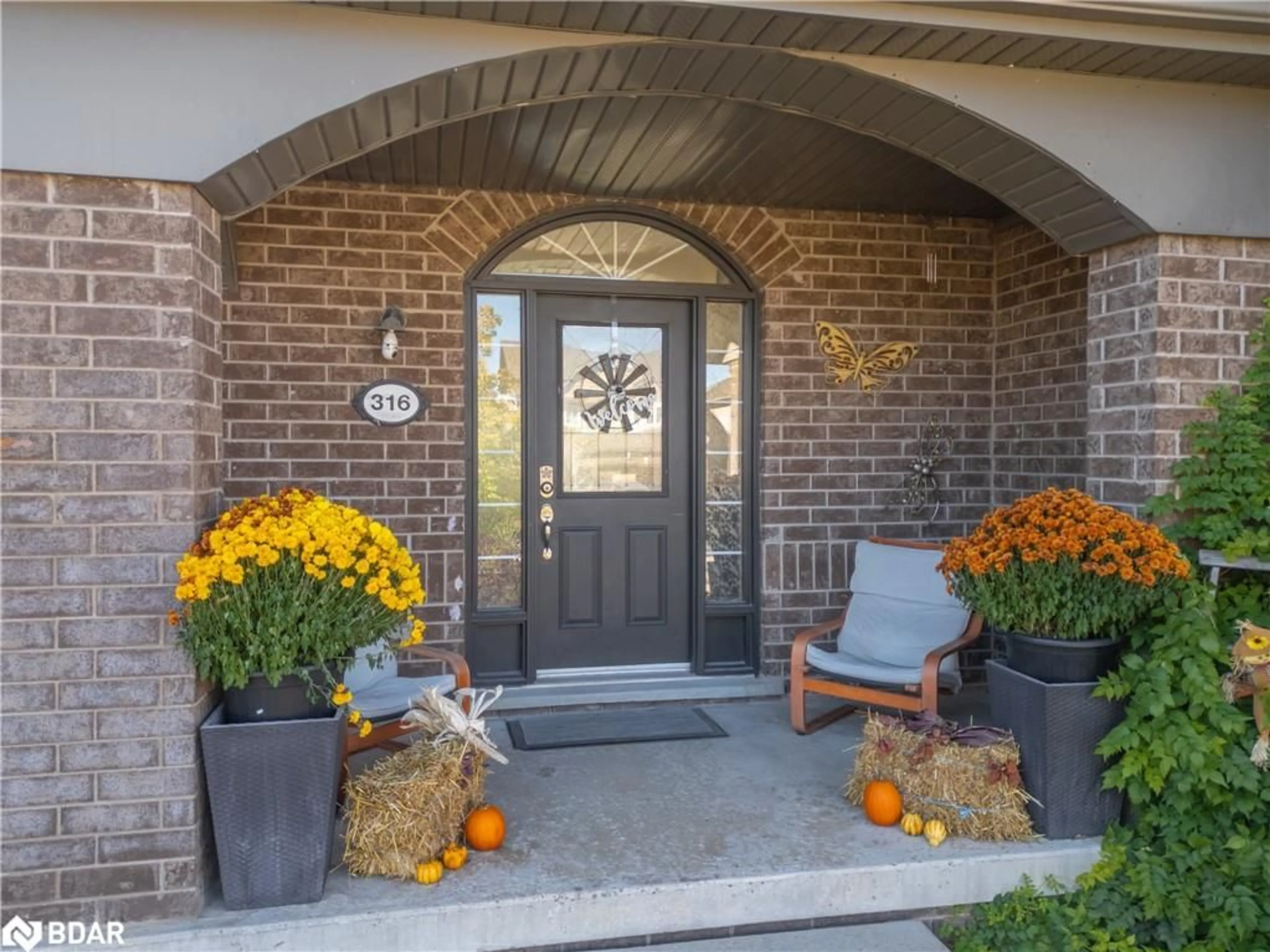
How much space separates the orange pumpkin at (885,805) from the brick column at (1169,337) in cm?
129

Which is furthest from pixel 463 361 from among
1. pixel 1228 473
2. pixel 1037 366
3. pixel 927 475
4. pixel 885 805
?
pixel 1228 473

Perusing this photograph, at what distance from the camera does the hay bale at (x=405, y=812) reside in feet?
8.47

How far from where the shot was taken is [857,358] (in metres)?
4.69

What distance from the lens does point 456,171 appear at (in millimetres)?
4066

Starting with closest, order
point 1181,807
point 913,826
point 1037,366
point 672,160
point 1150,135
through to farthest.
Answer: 1. point 1181,807
2. point 913,826
3. point 1150,135
4. point 672,160
5. point 1037,366

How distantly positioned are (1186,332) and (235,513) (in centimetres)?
311

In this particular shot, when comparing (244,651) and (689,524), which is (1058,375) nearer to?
(689,524)

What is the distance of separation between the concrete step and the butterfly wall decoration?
2742mm

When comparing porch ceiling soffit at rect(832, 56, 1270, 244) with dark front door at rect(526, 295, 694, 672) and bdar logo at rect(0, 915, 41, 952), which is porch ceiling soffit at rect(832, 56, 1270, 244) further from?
bdar logo at rect(0, 915, 41, 952)

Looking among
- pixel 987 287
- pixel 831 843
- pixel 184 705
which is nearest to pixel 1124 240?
pixel 987 287

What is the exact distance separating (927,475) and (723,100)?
2.46 metres

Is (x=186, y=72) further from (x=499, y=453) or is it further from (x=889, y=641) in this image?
(x=889, y=641)

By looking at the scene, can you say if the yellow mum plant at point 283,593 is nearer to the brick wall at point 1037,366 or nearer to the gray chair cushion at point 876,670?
the gray chair cushion at point 876,670

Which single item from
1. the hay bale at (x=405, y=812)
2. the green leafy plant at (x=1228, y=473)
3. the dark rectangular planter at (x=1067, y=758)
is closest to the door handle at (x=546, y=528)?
the hay bale at (x=405, y=812)
